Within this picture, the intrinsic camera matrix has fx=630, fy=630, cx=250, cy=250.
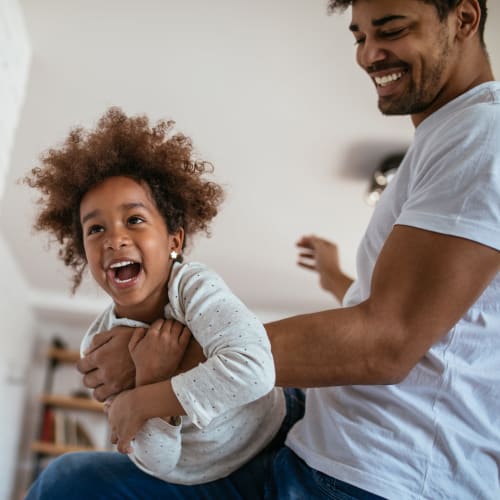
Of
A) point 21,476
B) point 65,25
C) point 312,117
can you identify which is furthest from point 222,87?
point 21,476

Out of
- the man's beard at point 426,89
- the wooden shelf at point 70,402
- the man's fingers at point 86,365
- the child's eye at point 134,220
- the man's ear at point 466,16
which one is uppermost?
the man's ear at point 466,16

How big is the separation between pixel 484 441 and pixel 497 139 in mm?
423

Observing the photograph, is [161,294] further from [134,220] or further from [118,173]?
[118,173]

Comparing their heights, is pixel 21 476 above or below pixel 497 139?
below

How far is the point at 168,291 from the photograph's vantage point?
1.03m

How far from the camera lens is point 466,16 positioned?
43.1 inches

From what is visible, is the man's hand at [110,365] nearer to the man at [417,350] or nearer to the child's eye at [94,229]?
the man at [417,350]

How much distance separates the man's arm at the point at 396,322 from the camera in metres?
0.83

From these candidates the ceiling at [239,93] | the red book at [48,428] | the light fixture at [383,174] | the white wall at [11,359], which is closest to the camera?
the ceiling at [239,93]

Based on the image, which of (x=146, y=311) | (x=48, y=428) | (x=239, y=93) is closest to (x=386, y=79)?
(x=146, y=311)

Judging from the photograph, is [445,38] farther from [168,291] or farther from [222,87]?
[222,87]

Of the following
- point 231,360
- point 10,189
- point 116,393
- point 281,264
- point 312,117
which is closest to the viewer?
point 231,360

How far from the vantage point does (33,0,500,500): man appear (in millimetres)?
828

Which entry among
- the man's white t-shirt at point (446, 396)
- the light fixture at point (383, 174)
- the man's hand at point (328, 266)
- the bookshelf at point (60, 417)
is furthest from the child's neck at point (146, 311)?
the bookshelf at point (60, 417)
